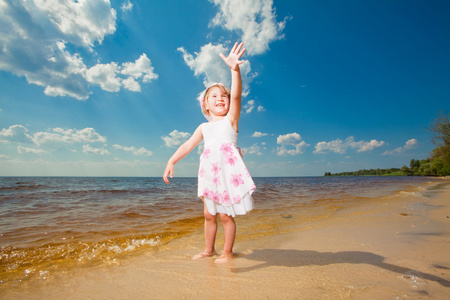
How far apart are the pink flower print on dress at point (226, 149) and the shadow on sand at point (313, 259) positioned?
1125 mm

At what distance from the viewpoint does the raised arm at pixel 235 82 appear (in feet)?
7.99

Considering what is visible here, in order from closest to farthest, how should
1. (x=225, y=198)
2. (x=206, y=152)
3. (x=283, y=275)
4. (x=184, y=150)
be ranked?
1. (x=283, y=275)
2. (x=225, y=198)
3. (x=206, y=152)
4. (x=184, y=150)

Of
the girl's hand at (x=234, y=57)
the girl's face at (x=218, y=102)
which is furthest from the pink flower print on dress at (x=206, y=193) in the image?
the girl's hand at (x=234, y=57)

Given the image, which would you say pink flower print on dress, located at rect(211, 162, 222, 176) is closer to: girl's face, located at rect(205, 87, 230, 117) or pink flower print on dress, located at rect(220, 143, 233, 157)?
pink flower print on dress, located at rect(220, 143, 233, 157)

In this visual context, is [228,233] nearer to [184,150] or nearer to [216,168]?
[216,168]

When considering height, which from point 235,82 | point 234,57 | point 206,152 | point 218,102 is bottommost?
point 206,152

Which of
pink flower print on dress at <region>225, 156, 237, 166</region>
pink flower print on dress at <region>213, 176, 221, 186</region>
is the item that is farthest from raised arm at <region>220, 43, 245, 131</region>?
pink flower print on dress at <region>213, 176, 221, 186</region>

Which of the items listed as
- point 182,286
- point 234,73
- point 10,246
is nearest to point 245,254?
point 182,286

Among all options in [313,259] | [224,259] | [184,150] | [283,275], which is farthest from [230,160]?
[313,259]

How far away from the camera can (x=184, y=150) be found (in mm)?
2803

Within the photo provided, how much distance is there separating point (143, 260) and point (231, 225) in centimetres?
106

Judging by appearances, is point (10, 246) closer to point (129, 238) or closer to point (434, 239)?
point (129, 238)

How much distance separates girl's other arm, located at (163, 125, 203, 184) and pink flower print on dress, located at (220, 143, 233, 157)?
49 cm

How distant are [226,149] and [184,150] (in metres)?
0.67
